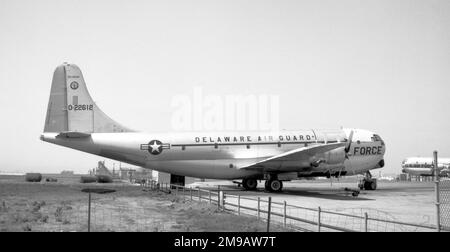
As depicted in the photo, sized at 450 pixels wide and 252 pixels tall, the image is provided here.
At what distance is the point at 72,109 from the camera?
30875 millimetres

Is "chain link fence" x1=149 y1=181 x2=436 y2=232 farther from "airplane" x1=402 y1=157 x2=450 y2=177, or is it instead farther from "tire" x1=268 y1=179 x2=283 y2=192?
"airplane" x1=402 y1=157 x2=450 y2=177

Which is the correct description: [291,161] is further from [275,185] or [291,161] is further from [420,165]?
[420,165]

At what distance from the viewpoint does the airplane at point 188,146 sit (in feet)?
99.2

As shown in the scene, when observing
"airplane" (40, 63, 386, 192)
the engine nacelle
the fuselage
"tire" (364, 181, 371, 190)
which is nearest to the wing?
"airplane" (40, 63, 386, 192)

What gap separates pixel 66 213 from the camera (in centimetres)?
1947

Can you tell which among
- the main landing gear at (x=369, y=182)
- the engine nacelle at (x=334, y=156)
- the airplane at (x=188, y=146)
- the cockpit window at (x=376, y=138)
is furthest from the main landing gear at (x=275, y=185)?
the cockpit window at (x=376, y=138)

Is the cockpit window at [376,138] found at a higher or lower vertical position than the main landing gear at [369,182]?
higher

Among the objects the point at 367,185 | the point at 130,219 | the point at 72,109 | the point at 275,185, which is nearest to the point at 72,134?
the point at 72,109

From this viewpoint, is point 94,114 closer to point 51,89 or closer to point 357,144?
→ point 51,89

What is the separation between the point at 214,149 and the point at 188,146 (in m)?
2.12

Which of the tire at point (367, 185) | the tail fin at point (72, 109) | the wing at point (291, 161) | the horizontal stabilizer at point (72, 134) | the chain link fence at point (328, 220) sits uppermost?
the tail fin at point (72, 109)

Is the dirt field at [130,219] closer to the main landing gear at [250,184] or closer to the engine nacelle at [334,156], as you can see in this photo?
the main landing gear at [250,184]
